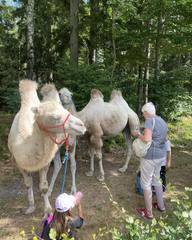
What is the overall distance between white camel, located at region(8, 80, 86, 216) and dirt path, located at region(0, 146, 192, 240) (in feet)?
1.97

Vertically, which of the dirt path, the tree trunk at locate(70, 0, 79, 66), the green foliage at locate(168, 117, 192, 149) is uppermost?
the tree trunk at locate(70, 0, 79, 66)

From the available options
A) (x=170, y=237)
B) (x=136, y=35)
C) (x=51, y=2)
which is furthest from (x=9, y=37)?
(x=170, y=237)

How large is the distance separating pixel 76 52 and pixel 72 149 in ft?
23.5

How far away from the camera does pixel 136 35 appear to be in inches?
516

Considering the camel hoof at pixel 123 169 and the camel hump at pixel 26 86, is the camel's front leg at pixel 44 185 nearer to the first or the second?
the camel hump at pixel 26 86

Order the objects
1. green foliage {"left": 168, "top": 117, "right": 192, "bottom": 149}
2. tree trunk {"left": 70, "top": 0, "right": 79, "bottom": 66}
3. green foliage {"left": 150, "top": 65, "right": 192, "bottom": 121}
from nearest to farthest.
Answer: green foliage {"left": 168, "top": 117, "right": 192, "bottom": 149} < tree trunk {"left": 70, "top": 0, "right": 79, "bottom": 66} < green foliage {"left": 150, "top": 65, "right": 192, "bottom": 121}

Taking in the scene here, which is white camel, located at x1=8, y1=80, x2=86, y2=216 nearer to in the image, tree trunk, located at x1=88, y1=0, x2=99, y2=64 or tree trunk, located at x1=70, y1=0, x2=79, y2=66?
tree trunk, located at x1=70, y1=0, x2=79, y2=66

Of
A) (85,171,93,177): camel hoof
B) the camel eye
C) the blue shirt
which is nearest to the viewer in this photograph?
the camel eye

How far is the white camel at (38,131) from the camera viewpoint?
192 inches

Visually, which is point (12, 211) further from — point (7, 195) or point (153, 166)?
point (153, 166)

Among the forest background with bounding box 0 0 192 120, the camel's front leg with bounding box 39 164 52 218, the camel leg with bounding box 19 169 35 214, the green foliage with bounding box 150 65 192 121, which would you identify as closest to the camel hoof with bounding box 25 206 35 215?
the camel leg with bounding box 19 169 35 214

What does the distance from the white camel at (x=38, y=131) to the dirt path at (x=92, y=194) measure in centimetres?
Result: 60

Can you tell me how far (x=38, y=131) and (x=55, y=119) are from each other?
456mm

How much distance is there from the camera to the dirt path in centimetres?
552
